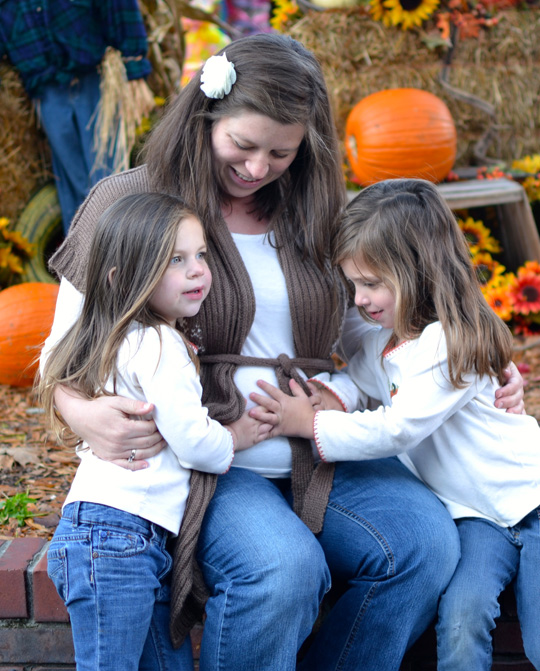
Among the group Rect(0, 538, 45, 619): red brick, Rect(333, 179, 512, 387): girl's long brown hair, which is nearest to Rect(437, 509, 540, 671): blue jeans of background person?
Rect(333, 179, 512, 387): girl's long brown hair

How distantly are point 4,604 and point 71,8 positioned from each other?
107 inches

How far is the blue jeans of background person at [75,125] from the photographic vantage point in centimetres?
344

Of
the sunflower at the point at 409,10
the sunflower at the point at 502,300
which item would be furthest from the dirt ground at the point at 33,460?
the sunflower at the point at 409,10

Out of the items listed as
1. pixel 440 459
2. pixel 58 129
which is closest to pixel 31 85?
pixel 58 129

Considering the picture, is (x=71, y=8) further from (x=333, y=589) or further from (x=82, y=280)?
(x=333, y=589)

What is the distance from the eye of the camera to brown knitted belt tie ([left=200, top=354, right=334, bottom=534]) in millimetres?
1569

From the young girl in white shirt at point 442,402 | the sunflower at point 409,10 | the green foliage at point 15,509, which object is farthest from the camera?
the sunflower at point 409,10

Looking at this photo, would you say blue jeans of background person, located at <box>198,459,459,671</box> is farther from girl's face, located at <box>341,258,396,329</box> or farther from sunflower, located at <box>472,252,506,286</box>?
sunflower, located at <box>472,252,506,286</box>

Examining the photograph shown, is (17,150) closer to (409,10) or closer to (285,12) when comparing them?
(285,12)

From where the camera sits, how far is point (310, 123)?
1.67 m

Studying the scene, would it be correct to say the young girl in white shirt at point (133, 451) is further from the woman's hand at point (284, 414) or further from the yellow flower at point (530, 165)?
the yellow flower at point (530, 165)

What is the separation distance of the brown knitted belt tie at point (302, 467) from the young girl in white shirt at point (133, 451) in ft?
0.53

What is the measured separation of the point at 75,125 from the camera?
138 inches

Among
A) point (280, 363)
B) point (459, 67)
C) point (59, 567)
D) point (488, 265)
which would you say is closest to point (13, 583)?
point (59, 567)
